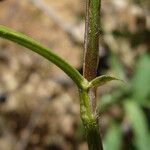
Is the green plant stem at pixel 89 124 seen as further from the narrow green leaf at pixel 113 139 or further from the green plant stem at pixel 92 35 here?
the narrow green leaf at pixel 113 139

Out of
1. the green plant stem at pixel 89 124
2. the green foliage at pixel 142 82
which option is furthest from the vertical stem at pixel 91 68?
the green foliage at pixel 142 82

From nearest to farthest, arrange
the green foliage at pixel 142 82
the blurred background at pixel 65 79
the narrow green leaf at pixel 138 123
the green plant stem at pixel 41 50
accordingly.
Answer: the green plant stem at pixel 41 50
the narrow green leaf at pixel 138 123
the green foliage at pixel 142 82
the blurred background at pixel 65 79

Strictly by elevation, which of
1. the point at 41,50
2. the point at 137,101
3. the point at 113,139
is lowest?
the point at 113,139

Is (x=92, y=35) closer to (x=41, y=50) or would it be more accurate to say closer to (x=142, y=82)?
(x=41, y=50)

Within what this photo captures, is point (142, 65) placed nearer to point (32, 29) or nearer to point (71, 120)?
point (71, 120)

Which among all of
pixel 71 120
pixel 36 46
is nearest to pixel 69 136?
pixel 71 120

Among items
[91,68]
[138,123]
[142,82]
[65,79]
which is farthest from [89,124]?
[65,79]
